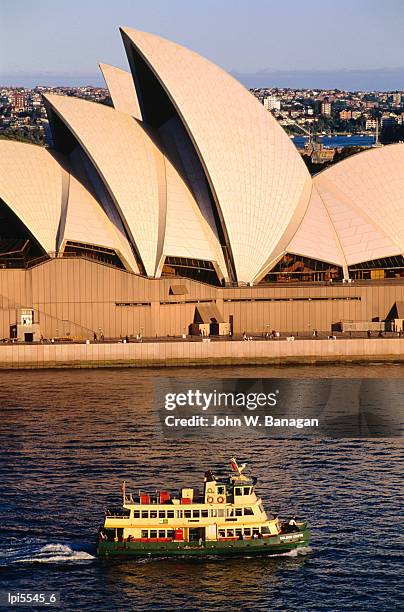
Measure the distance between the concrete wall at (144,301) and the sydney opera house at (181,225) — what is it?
60 millimetres

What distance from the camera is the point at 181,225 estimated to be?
226 feet

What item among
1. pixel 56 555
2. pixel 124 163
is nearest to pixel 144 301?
pixel 124 163

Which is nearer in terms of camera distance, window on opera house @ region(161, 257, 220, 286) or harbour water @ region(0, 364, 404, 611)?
harbour water @ region(0, 364, 404, 611)

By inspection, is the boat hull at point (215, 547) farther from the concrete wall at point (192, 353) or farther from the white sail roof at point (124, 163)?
the white sail roof at point (124, 163)

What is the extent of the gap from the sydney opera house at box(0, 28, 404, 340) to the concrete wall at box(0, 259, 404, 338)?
2.3 inches

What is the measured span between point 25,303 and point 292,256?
11654 mm

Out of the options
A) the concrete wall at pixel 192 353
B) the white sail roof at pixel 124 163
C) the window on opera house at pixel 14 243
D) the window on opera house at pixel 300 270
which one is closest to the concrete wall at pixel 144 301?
the window on opera house at pixel 300 270

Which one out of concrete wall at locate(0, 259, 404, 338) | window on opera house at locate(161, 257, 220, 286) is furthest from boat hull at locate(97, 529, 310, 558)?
window on opera house at locate(161, 257, 220, 286)

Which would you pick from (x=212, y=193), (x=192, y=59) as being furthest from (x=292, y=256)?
(x=192, y=59)

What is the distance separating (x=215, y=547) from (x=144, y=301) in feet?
94.0

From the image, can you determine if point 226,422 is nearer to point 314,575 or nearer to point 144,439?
point 144,439

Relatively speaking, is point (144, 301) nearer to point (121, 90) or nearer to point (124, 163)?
point (124, 163)

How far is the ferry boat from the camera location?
39938mm

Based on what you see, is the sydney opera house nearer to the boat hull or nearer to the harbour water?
the harbour water
